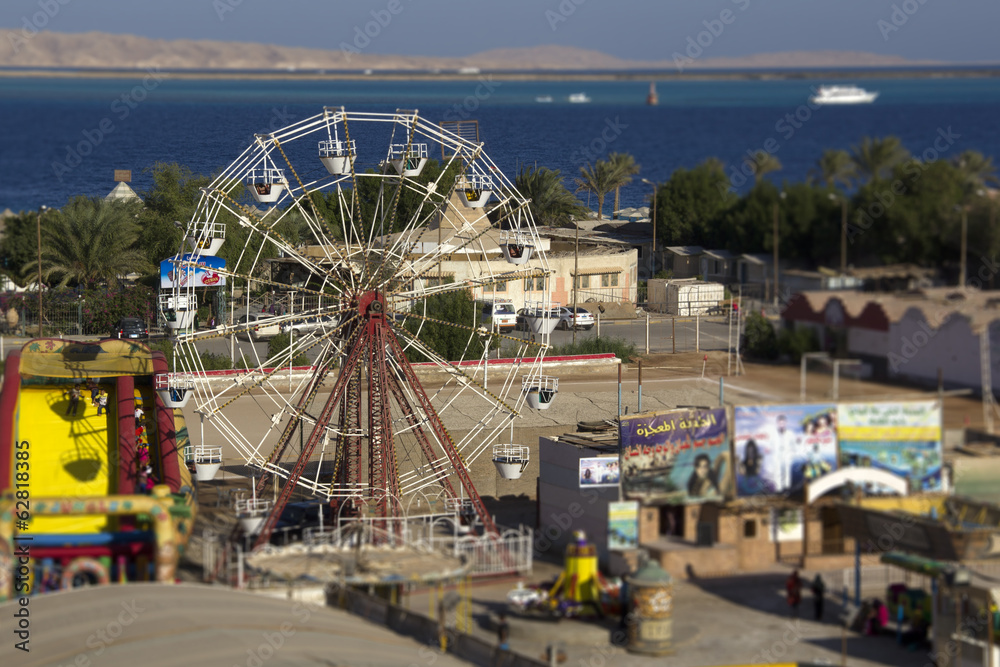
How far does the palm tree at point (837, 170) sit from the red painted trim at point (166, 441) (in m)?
14.7

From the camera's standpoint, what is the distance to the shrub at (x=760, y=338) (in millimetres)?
25844

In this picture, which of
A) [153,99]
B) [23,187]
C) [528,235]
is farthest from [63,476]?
[153,99]

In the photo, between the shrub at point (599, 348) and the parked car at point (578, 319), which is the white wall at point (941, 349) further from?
the parked car at point (578, 319)

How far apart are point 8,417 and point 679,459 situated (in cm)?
1287

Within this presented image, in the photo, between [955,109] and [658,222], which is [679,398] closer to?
[955,109]

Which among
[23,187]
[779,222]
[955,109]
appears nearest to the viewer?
[779,222]

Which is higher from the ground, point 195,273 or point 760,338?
point 195,273

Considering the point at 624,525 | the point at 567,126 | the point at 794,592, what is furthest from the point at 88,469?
the point at 567,126

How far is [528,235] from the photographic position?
111 ft

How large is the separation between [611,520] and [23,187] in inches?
3461

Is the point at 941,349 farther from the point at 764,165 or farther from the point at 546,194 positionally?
the point at 546,194

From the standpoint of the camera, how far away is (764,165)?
27.1 meters

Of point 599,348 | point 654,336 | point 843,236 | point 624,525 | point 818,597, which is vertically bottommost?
point 818,597

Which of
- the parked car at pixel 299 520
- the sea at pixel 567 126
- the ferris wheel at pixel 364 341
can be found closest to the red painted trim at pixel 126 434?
the ferris wheel at pixel 364 341
